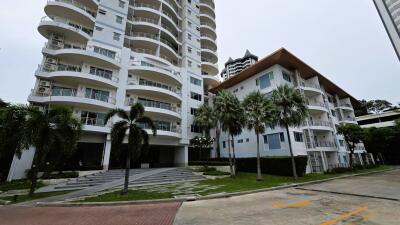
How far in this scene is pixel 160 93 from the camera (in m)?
30.9

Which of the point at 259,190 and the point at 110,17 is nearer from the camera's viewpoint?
the point at 259,190

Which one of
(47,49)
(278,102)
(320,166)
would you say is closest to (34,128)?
A: (47,49)

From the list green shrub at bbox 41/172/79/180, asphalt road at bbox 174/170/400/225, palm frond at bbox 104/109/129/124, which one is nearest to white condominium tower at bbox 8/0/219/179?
green shrub at bbox 41/172/79/180

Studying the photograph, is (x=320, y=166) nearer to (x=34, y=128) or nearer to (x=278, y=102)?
(x=278, y=102)

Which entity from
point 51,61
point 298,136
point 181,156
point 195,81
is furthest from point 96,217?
point 195,81

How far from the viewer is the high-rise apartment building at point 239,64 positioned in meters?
94.0

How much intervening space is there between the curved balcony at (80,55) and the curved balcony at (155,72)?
10.6ft

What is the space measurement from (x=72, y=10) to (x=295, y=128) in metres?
38.0

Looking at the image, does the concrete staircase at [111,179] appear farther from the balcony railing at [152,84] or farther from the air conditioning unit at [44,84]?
the balcony railing at [152,84]

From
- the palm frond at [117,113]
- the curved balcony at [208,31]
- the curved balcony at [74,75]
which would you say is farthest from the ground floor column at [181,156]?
the curved balcony at [208,31]

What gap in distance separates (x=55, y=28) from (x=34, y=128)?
1888 cm

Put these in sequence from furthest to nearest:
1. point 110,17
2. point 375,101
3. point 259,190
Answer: point 375,101 < point 110,17 < point 259,190

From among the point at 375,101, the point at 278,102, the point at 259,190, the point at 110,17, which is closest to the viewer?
the point at 259,190

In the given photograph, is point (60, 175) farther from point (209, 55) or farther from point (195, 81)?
point (209, 55)
